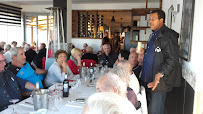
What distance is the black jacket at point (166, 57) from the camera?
2430 mm

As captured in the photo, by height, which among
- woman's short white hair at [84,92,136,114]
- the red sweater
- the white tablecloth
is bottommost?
the white tablecloth

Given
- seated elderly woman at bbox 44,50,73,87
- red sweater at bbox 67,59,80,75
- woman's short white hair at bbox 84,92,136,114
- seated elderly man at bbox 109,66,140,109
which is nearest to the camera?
woman's short white hair at bbox 84,92,136,114

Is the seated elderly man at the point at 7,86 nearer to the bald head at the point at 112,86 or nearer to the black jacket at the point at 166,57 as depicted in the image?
the bald head at the point at 112,86

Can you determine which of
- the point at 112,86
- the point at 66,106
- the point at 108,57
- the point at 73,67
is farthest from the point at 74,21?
the point at 112,86

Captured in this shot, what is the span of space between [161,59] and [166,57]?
2.7 inches

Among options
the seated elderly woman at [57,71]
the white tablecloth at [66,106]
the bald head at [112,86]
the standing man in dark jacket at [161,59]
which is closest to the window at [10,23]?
the seated elderly woman at [57,71]

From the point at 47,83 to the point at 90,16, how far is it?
5823 millimetres

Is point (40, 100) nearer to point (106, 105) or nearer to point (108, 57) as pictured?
point (106, 105)

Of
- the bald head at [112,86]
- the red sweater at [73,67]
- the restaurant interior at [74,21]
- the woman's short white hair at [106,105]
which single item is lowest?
the red sweater at [73,67]

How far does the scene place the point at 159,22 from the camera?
2576mm

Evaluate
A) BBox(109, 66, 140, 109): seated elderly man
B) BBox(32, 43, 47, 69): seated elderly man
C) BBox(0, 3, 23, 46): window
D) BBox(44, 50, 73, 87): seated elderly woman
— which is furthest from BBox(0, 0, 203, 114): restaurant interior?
BBox(44, 50, 73, 87): seated elderly woman

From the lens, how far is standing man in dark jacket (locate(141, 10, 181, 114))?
2.43 metres

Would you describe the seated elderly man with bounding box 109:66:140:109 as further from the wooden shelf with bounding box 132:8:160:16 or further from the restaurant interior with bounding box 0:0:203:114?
the wooden shelf with bounding box 132:8:160:16

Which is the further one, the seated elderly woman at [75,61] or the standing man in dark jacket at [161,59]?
the seated elderly woman at [75,61]
